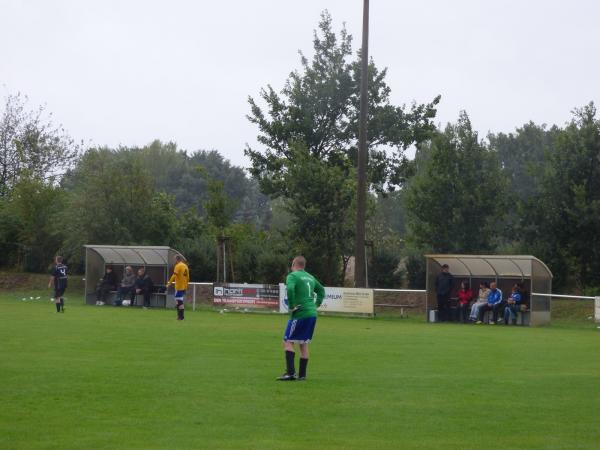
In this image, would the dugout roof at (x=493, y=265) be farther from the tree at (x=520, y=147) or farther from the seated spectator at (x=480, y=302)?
the tree at (x=520, y=147)

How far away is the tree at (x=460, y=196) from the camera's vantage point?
45.0 meters

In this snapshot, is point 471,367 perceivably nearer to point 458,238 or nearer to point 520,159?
point 458,238

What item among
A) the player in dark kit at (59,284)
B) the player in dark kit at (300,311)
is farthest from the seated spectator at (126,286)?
the player in dark kit at (300,311)

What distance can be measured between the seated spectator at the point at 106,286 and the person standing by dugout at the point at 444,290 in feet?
44.9

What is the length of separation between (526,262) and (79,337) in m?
18.1

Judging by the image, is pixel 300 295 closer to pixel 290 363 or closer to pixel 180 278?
pixel 290 363

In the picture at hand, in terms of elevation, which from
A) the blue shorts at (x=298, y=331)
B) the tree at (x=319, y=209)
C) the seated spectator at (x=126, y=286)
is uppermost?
the tree at (x=319, y=209)

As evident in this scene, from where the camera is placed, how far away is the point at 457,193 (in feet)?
148

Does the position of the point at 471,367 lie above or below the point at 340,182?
below

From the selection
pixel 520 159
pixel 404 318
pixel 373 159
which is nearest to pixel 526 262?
pixel 404 318

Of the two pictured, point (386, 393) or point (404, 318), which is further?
point (404, 318)

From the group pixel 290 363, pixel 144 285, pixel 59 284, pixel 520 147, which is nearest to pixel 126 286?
pixel 144 285

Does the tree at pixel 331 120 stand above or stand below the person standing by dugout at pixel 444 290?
above

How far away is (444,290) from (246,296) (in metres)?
7.83
